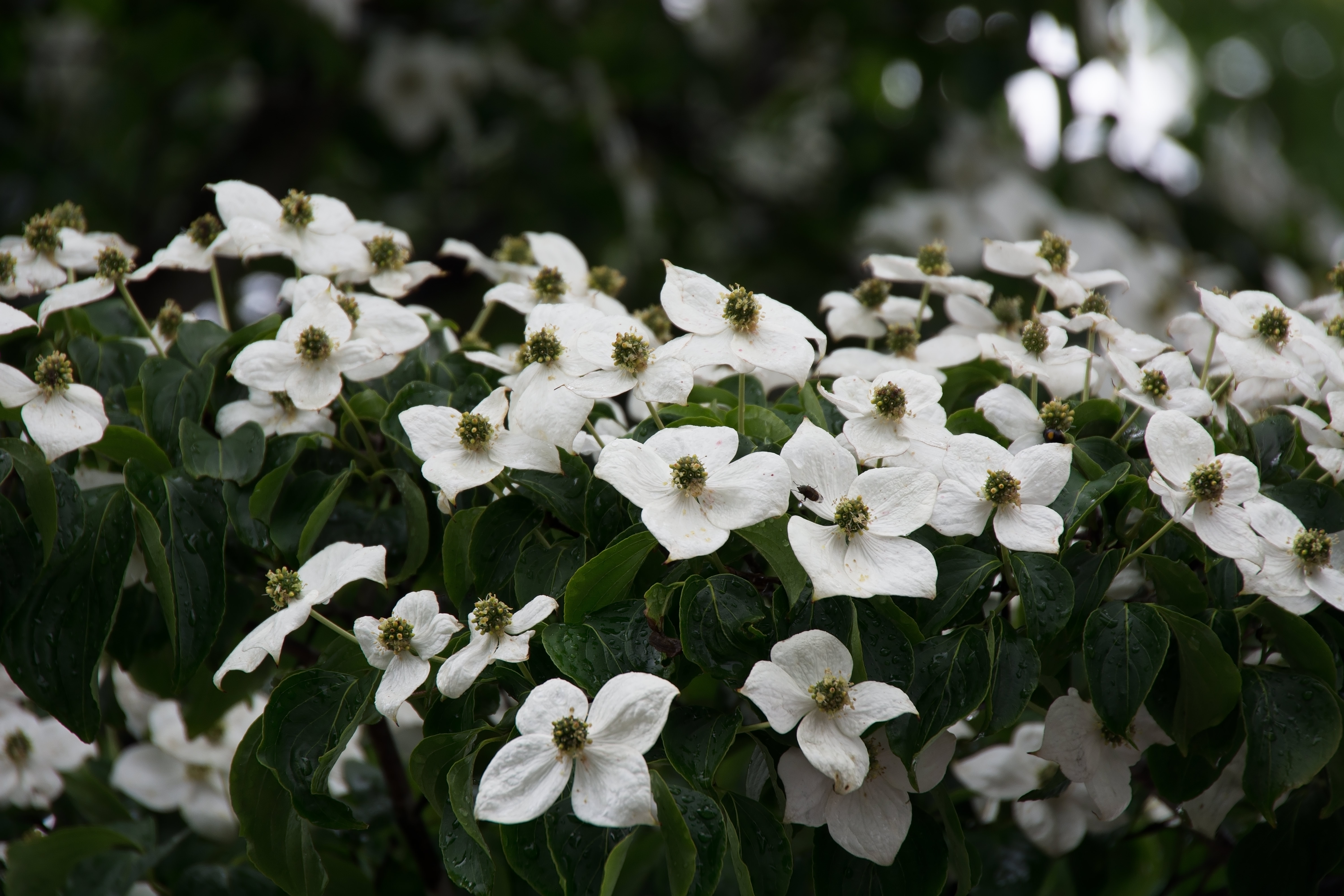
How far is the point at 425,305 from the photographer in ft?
11.1

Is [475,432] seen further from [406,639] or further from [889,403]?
[889,403]

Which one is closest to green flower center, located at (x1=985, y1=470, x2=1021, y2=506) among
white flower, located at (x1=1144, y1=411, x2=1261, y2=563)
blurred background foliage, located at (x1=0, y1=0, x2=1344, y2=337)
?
white flower, located at (x1=1144, y1=411, x2=1261, y2=563)

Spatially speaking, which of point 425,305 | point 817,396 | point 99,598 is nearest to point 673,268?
point 817,396

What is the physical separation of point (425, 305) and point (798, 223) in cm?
125

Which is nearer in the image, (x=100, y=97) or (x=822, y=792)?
(x=822, y=792)

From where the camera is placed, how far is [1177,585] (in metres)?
0.89

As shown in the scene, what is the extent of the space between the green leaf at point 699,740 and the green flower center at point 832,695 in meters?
0.06

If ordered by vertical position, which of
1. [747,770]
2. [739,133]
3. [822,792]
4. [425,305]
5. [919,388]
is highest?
[919,388]

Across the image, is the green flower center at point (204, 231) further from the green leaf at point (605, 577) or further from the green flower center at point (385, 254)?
the green leaf at point (605, 577)

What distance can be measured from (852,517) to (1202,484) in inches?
11.1

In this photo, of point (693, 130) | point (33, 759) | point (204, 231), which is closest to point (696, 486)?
point (204, 231)

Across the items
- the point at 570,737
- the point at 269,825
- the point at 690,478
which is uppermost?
the point at 690,478

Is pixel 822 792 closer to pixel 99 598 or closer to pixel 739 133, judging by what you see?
pixel 99 598

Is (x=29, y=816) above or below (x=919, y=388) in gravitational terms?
below
